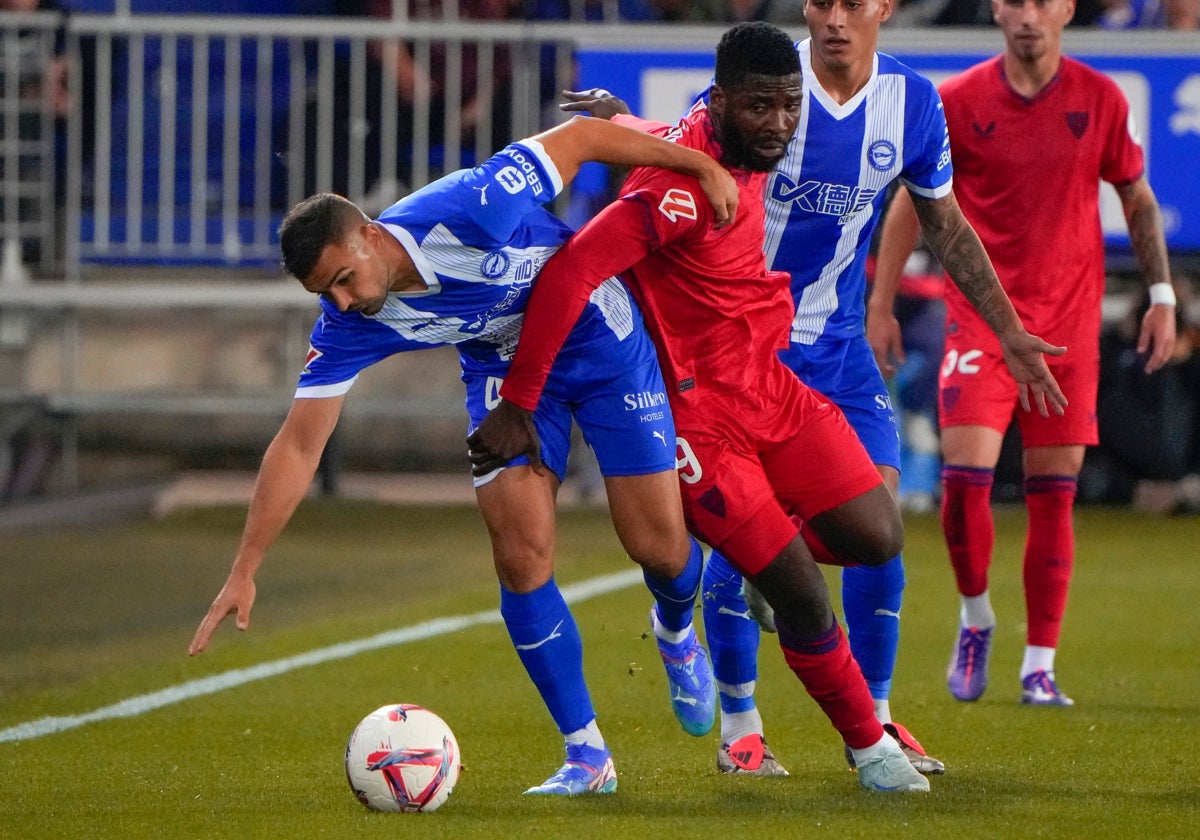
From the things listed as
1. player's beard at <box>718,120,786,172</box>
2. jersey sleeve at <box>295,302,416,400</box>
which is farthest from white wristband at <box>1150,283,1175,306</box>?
jersey sleeve at <box>295,302,416,400</box>

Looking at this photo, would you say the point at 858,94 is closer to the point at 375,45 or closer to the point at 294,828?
the point at 294,828

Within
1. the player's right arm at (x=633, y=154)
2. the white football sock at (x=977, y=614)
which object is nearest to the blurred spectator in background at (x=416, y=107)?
the white football sock at (x=977, y=614)

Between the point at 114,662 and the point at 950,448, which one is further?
the point at 114,662

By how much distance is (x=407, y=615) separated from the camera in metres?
8.49

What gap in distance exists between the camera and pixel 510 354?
5066mm

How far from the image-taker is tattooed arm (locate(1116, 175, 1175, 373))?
6.56 meters

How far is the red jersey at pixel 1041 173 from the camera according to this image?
6578mm

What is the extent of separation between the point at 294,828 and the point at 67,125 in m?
9.09

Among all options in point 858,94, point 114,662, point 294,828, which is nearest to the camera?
point 294,828

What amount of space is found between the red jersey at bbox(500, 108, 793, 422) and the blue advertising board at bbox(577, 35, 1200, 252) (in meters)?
6.59

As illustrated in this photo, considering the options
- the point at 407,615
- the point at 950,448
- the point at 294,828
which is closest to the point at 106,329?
the point at 407,615

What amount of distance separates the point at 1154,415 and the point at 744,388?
24.4 ft

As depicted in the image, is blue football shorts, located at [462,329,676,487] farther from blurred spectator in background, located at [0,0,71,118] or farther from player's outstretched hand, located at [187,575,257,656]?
blurred spectator in background, located at [0,0,71,118]

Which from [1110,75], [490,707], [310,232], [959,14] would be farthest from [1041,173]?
[959,14]
